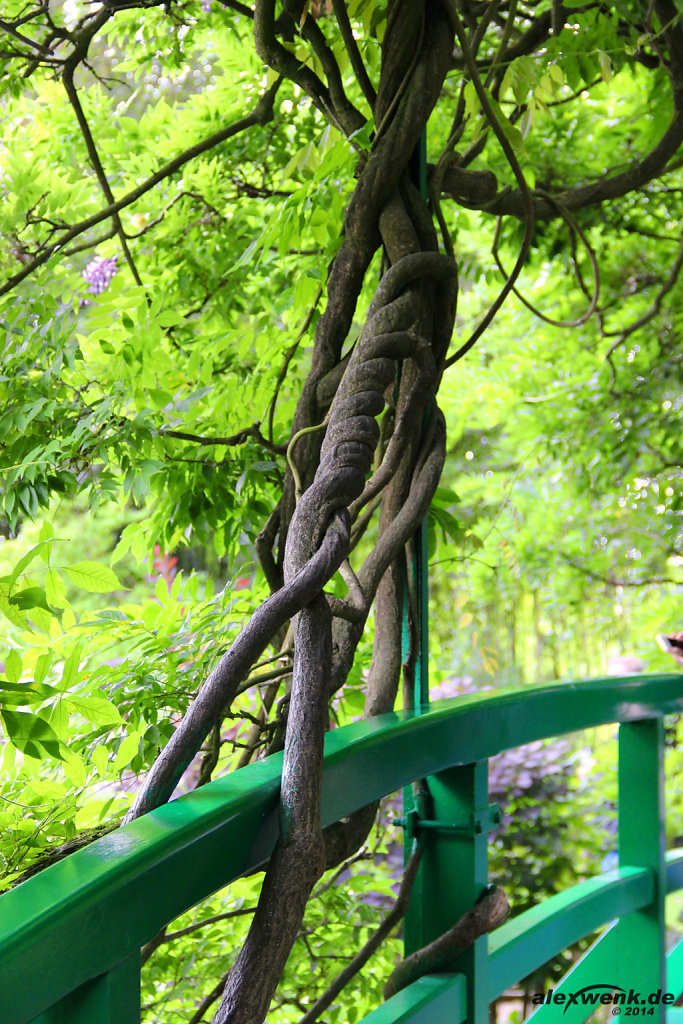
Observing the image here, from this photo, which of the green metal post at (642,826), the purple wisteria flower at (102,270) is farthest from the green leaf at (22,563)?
the purple wisteria flower at (102,270)

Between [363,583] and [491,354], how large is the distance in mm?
3475

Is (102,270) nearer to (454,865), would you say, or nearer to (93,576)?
(93,576)

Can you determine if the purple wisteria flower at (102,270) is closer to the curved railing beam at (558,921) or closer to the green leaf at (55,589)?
the green leaf at (55,589)

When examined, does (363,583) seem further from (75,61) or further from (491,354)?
(491,354)

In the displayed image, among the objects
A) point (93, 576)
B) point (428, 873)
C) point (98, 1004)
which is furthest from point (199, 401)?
point (98, 1004)

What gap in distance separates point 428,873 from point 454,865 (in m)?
0.03

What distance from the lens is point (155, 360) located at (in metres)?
0.95

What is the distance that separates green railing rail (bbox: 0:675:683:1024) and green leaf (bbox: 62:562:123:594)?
0.25m

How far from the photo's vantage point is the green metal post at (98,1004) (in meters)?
0.32

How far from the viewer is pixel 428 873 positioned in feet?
2.16

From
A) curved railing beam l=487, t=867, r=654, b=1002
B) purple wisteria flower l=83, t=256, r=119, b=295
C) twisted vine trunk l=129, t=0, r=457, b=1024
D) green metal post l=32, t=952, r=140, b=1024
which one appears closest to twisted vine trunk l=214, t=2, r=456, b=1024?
twisted vine trunk l=129, t=0, r=457, b=1024

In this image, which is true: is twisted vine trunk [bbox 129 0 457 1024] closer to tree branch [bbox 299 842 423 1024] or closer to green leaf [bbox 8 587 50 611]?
tree branch [bbox 299 842 423 1024]

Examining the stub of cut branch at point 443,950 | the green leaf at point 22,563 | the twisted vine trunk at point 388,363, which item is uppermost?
the twisted vine trunk at point 388,363

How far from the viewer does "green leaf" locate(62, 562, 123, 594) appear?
72cm
